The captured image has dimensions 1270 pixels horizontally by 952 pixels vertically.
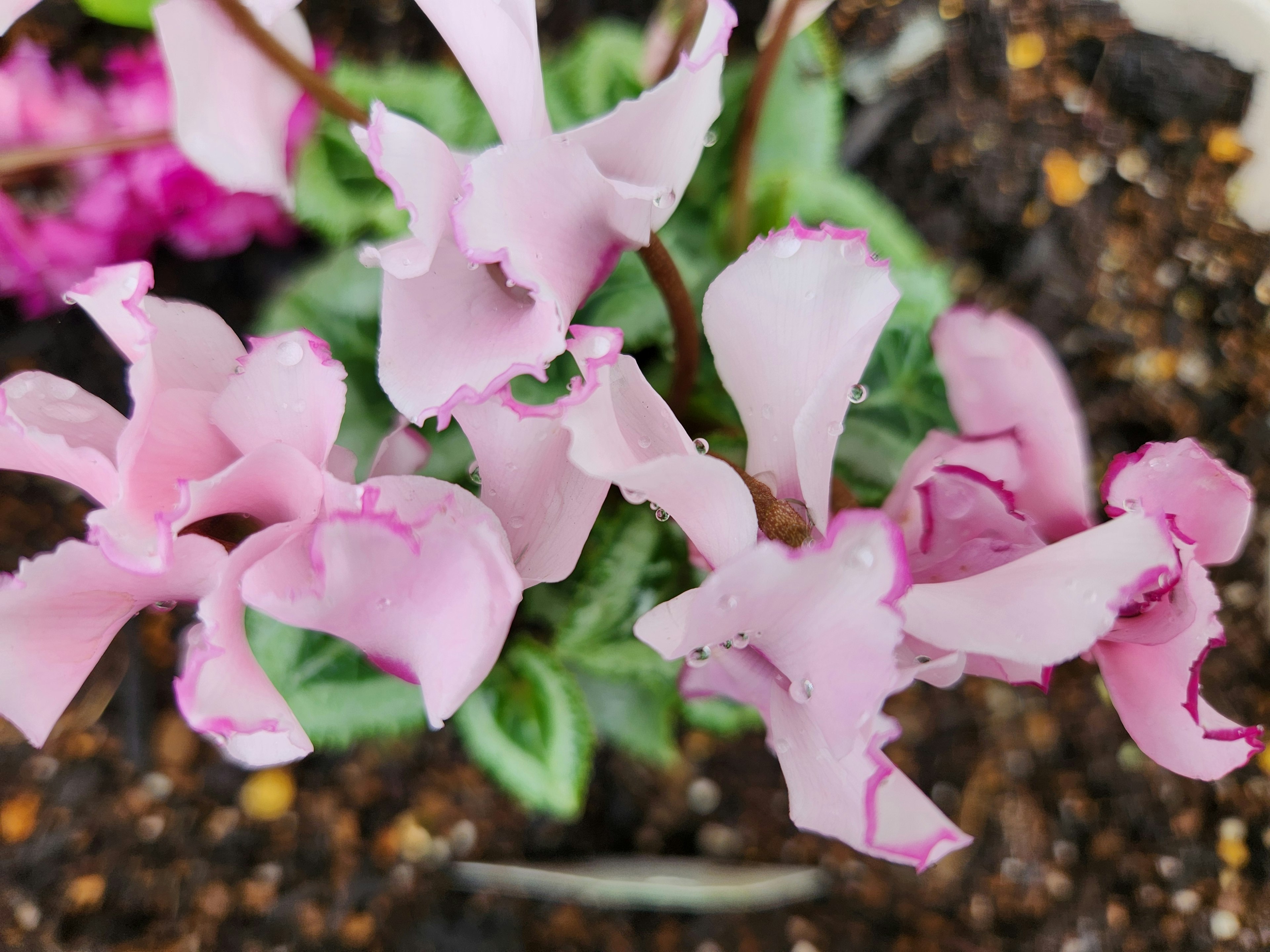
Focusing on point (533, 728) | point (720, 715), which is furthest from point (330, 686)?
point (720, 715)

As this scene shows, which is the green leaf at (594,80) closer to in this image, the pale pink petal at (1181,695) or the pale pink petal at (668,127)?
the pale pink petal at (668,127)

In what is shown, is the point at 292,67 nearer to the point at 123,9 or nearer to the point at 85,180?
the point at 123,9

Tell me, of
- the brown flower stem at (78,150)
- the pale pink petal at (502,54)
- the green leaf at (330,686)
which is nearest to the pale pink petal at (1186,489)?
the pale pink petal at (502,54)

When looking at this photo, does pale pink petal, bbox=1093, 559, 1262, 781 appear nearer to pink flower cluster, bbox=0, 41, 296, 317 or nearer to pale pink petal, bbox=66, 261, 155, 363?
pale pink petal, bbox=66, 261, 155, 363

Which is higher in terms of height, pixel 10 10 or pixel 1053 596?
pixel 10 10

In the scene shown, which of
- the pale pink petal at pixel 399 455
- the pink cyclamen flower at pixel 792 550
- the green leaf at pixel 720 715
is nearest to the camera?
the pink cyclamen flower at pixel 792 550
